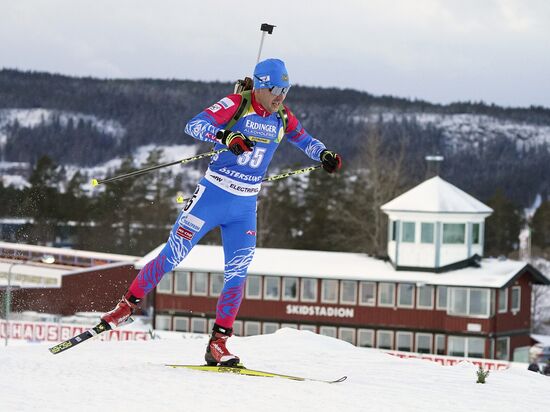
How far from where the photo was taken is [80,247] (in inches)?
2181

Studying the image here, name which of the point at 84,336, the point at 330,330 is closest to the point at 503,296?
the point at 330,330

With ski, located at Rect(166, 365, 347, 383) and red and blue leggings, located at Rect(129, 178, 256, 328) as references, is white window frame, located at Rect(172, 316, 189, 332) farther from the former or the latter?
ski, located at Rect(166, 365, 347, 383)

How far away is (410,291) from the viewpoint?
118ft

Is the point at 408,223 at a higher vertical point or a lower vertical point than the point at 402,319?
higher

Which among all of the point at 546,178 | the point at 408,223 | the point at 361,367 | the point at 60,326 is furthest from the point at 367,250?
the point at 546,178

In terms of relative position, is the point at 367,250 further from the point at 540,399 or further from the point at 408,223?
the point at 540,399

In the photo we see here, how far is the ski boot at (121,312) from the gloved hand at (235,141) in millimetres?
1367

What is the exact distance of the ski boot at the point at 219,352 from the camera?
22.8 ft

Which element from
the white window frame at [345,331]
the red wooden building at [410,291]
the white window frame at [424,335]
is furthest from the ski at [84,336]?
the white window frame at [345,331]

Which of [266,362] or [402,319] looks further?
[402,319]

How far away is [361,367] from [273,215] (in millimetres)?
60113

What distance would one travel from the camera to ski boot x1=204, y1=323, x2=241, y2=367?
22.8ft

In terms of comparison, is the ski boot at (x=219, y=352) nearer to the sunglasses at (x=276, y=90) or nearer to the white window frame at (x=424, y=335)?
the sunglasses at (x=276, y=90)

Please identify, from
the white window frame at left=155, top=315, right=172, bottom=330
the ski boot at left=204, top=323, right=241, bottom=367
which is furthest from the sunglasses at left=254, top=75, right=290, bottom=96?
the white window frame at left=155, top=315, right=172, bottom=330
